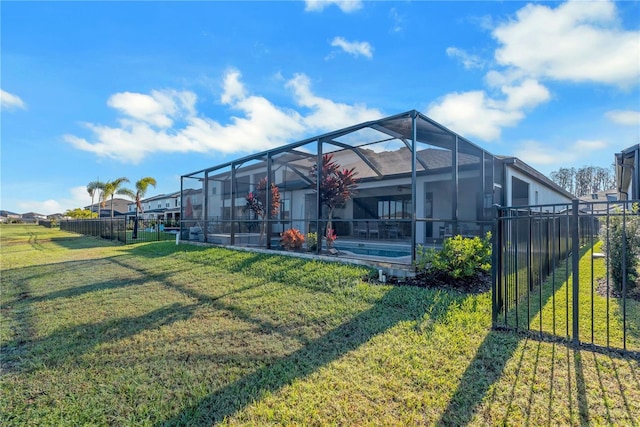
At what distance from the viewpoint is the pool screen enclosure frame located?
7.72m

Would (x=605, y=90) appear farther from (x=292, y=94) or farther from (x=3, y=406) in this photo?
(x=3, y=406)

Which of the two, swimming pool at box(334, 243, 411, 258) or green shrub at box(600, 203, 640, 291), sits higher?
green shrub at box(600, 203, 640, 291)

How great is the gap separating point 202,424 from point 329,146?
7110 mm

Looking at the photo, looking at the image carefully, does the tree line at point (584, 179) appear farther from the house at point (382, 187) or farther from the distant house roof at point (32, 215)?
the distant house roof at point (32, 215)

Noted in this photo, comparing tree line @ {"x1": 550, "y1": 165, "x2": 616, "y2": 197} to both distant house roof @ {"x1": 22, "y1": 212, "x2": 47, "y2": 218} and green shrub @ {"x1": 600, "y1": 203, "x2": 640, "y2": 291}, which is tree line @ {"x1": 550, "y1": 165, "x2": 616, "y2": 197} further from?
distant house roof @ {"x1": 22, "y1": 212, "x2": 47, "y2": 218}

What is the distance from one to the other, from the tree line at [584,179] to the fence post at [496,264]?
46.4 metres

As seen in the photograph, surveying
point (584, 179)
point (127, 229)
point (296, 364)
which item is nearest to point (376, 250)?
point (296, 364)

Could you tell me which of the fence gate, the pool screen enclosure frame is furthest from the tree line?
the fence gate

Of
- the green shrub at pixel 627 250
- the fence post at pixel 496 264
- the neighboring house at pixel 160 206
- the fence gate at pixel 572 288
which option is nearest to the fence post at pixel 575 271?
the fence gate at pixel 572 288

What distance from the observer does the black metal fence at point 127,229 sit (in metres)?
15.9

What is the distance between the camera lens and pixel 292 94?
39.1 feet

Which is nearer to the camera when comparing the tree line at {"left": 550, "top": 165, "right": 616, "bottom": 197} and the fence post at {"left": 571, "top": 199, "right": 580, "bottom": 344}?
the fence post at {"left": 571, "top": 199, "right": 580, "bottom": 344}

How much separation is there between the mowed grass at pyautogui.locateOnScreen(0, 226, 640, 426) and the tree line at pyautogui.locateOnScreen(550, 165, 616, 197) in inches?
1856

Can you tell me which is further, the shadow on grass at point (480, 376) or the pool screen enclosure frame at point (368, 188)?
the pool screen enclosure frame at point (368, 188)
